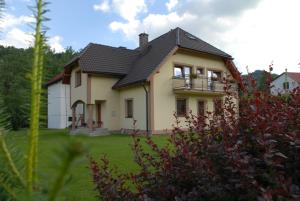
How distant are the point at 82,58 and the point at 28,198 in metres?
23.2

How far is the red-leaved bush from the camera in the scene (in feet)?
6.02

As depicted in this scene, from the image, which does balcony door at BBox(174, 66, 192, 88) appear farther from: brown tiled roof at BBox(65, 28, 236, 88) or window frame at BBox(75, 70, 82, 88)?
window frame at BBox(75, 70, 82, 88)

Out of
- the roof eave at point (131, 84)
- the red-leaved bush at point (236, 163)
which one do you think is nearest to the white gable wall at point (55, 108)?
the red-leaved bush at point (236, 163)

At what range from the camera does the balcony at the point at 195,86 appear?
2219 centimetres

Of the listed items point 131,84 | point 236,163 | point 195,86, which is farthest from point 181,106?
point 236,163

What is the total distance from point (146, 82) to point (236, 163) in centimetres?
1934

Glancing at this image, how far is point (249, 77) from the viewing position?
3.02 metres

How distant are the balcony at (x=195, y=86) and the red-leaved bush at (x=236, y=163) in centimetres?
1933

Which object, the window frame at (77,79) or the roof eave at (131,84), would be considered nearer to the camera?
the roof eave at (131,84)

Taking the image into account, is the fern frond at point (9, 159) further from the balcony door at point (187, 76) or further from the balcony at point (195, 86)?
the balcony door at point (187, 76)

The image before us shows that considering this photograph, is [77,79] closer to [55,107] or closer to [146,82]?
[146,82]

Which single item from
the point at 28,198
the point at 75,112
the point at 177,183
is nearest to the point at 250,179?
the point at 177,183

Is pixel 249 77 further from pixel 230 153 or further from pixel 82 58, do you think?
pixel 82 58

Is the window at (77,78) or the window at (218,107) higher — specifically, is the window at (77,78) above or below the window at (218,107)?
above
